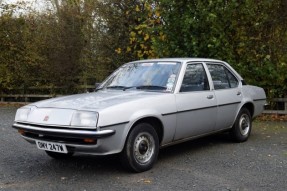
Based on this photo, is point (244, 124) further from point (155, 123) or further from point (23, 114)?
point (23, 114)

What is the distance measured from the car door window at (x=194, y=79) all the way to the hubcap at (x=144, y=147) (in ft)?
3.38

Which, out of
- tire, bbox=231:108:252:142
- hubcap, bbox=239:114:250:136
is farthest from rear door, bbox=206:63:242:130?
hubcap, bbox=239:114:250:136

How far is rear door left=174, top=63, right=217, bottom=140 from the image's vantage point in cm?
605

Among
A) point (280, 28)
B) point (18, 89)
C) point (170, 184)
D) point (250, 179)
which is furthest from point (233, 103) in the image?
point (18, 89)

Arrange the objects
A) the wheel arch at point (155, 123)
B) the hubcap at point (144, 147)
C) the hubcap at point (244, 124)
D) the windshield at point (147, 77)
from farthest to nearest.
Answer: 1. the hubcap at point (244, 124)
2. the windshield at point (147, 77)
3. the wheel arch at point (155, 123)
4. the hubcap at point (144, 147)

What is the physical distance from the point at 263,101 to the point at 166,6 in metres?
4.23

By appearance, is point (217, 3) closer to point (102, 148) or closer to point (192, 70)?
point (192, 70)

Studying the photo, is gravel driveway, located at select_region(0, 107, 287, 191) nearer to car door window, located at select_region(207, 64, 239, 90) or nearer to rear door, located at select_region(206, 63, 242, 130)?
rear door, located at select_region(206, 63, 242, 130)

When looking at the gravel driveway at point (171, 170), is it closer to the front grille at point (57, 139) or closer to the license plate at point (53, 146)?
the license plate at point (53, 146)

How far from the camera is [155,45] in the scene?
11.1 metres

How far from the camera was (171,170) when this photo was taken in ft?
18.7

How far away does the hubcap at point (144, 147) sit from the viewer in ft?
17.8

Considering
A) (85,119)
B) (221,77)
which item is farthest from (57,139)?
(221,77)

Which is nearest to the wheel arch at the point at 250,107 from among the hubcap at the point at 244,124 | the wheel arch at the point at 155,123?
the hubcap at the point at 244,124
